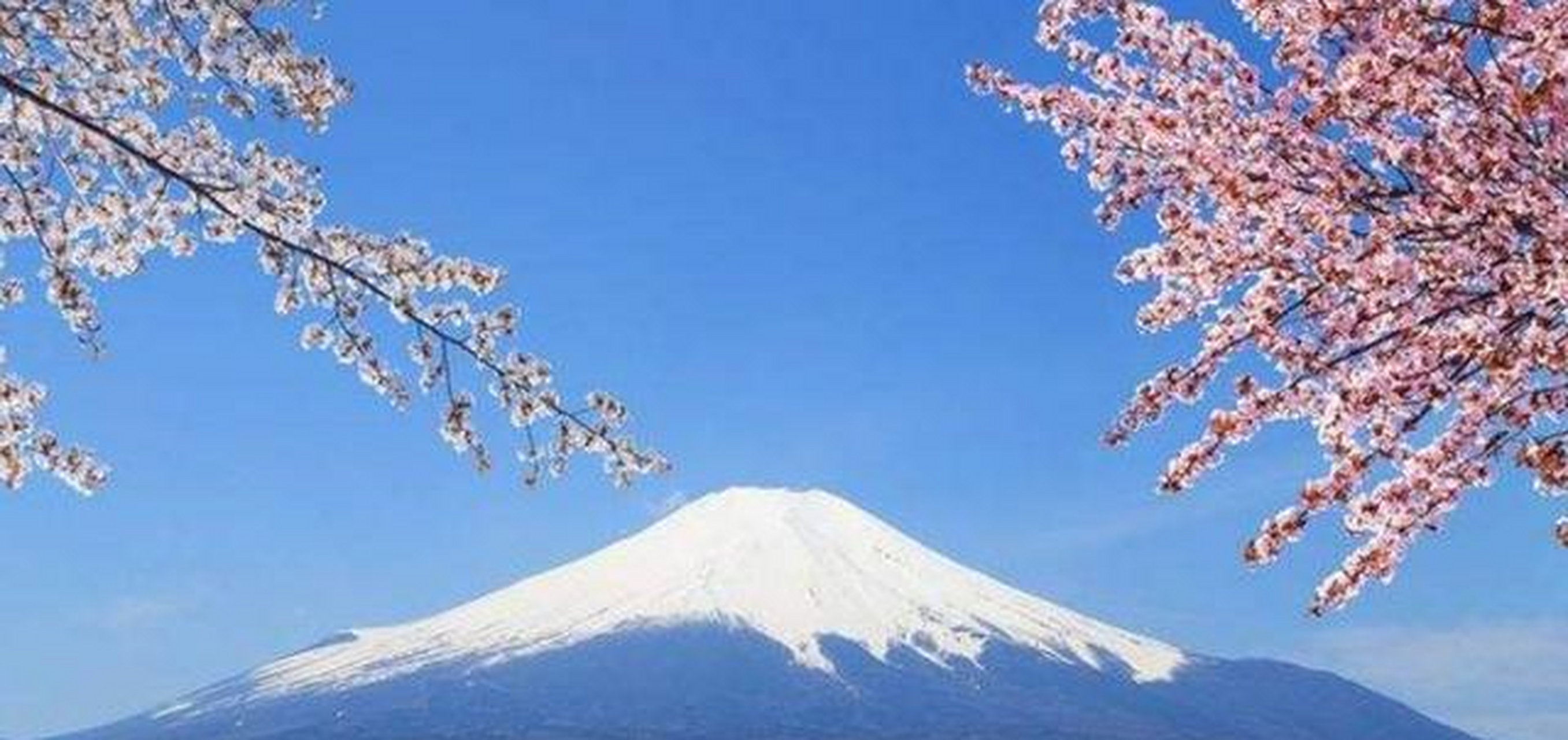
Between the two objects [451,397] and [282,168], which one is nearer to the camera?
[451,397]

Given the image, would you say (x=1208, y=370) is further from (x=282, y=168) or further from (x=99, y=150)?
(x=99, y=150)

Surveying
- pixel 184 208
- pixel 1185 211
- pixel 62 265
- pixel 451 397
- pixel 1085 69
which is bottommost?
pixel 451 397

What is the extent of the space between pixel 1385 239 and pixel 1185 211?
76.3 inches

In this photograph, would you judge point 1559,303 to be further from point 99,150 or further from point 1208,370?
point 99,150

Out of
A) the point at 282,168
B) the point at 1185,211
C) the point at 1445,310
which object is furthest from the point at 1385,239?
the point at 282,168

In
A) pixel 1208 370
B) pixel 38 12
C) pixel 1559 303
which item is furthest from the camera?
pixel 1208 370

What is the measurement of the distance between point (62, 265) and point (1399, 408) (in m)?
6.51

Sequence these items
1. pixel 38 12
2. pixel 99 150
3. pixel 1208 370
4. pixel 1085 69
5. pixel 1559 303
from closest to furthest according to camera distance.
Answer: pixel 1559 303 < pixel 38 12 < pixel 99 150 < pixel 1208 370 < pixel 1085 69

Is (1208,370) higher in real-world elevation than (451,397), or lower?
higher

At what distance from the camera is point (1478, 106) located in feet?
26.8

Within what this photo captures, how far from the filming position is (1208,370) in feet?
31.9

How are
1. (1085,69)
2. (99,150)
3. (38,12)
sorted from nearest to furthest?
1. (38,12)
2. (99,150)
3. (1085,69)

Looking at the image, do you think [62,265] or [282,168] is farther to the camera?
[282,168]

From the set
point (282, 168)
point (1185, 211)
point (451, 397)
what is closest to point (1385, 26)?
point (1185, 211)
